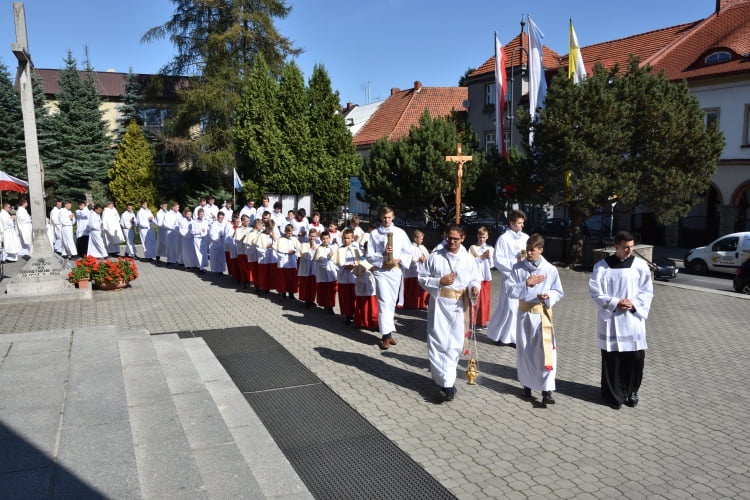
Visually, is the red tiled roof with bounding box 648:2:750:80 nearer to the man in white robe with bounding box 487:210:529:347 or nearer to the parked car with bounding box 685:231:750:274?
the parked car with bounding box 685:231:750:274

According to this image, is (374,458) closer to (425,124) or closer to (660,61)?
(425,124)

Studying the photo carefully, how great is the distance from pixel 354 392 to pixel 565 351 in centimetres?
350

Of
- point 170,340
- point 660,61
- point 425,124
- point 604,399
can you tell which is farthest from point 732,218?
point 170,340

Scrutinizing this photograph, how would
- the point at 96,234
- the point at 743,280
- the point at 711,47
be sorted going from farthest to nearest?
the point at 711,47 < the point at 96,234 < the point at 743,280

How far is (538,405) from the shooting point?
6699mm

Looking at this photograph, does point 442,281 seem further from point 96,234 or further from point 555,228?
point 555,228

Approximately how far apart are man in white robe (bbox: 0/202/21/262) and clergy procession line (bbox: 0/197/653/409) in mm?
86

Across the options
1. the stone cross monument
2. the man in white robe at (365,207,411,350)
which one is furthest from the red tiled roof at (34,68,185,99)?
the man in white robe at (365,207,411,350)

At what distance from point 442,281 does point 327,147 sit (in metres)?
23.9

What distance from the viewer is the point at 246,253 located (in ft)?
47.2

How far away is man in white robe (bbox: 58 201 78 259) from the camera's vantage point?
19.4 meters

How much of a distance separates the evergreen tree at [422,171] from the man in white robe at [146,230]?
8188mm

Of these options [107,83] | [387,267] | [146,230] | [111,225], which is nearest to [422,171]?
[146,230]

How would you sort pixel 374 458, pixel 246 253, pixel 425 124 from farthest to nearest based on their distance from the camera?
pixel 425 124
pixel 246 253
pixel 374 458
